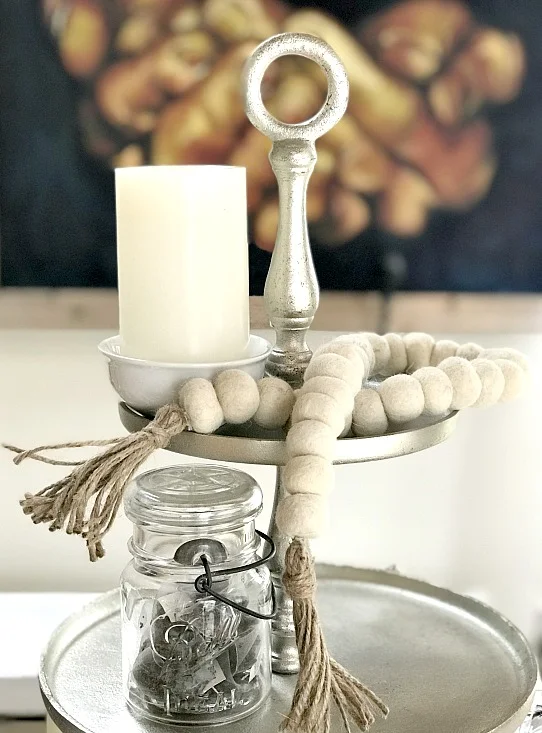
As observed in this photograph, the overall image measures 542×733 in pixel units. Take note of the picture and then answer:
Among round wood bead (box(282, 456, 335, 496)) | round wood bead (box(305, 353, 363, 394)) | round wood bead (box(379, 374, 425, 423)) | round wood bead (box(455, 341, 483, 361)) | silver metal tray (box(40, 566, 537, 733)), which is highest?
round wood bead (box(305, 353, 363, 394))

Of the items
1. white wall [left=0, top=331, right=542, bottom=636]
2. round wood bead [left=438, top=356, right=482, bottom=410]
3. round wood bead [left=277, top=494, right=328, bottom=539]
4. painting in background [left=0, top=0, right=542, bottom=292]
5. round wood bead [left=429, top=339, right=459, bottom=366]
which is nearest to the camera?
round wood bead [left=277, top=494, right=328, bottom=539]

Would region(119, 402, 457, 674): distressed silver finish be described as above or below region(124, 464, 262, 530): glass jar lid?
above

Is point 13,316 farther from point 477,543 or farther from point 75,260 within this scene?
point 477,543

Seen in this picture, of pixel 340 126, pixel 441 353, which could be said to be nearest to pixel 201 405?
pixel 441 353

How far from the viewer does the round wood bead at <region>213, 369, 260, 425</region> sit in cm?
53

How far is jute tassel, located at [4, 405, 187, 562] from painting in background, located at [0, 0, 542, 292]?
372mm

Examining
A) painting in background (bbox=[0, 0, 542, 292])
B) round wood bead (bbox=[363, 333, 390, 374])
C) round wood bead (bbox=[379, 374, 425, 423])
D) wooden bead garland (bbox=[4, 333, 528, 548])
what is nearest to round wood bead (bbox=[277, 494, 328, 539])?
wooden bead garland (bbox=[4, 333, 528, 548])

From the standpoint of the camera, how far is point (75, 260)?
2.87 feet

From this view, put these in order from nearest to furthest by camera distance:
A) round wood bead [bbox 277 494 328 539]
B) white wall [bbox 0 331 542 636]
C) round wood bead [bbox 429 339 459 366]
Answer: round wood bead [bbox 277 494 328 539]
round wood bead [bbox 429 339 459 366]
white wall [bbox 0 331 542 636]

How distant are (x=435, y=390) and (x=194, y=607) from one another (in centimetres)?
23

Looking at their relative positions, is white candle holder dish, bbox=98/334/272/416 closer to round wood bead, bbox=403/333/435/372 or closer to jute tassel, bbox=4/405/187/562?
jute tassel, bbox=4/405/187/562

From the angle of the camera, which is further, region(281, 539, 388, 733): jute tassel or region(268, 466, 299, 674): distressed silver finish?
region(268, 466, 299, 674): distressed silver finish

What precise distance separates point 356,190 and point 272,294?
1.00 ft

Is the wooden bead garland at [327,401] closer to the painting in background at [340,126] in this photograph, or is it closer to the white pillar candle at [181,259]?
the white pillar candle at [181,259]
